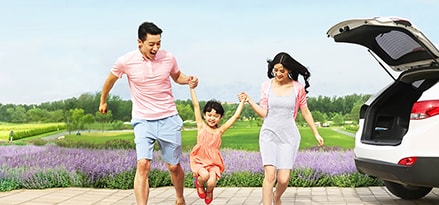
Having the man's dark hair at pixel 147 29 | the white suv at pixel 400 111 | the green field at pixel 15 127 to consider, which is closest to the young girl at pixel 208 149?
the man's dark hair at pixel 147 29

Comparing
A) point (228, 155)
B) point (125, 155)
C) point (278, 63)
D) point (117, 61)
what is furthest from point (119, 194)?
point (278, 63)

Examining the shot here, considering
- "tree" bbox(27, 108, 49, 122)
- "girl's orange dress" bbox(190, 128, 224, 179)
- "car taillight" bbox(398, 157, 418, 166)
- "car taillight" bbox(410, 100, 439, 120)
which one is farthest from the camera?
"tree" bbox(27, 108, 49, 122)

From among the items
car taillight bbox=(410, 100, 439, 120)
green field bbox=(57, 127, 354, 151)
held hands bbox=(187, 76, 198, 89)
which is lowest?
green field bbox=(57, 127, 354, 151)

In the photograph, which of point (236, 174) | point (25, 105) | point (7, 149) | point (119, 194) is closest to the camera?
point (119, 194)

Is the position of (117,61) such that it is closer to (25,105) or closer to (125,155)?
(125,155)

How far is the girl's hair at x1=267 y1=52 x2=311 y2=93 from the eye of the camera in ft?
18.8

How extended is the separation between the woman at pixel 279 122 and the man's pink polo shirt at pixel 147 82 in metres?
0.69

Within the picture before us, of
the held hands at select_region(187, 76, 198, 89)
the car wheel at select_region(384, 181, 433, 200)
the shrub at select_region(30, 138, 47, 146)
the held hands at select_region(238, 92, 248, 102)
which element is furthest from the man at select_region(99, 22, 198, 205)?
the shrub at select_region(30, 138, 47, 146)

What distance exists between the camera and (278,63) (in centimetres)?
573

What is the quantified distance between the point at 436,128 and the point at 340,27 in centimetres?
127

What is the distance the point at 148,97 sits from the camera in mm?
5836

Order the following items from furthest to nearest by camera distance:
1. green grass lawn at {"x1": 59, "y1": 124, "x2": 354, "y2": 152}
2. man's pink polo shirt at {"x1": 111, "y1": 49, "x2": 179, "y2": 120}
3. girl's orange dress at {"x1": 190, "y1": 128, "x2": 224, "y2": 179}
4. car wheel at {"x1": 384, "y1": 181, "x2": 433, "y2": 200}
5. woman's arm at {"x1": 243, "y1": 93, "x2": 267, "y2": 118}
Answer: green grass lawn at {"x1": 59, "y1": 124, "x2": 354, "y2": 152} → car wheel at {"x1": 384, "y1": 181, "x2": 433, "y2": 200} → girl's orange dress at {"x1": 190, "y1": 128, "x2": 224, "y2": 179} → man's pink polo shirt at {"x1": 111, "y1": 49, "x2": 179, "y2": 120} → woman's arm at {"x1": 243, "y1": 93, "x2": 267, "y2": 118}

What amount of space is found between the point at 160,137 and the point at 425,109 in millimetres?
2237

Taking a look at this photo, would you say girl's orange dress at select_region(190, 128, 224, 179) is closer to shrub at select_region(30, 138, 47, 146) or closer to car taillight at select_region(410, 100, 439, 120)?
car taillight at select_region(410, 100, 439, 120)
